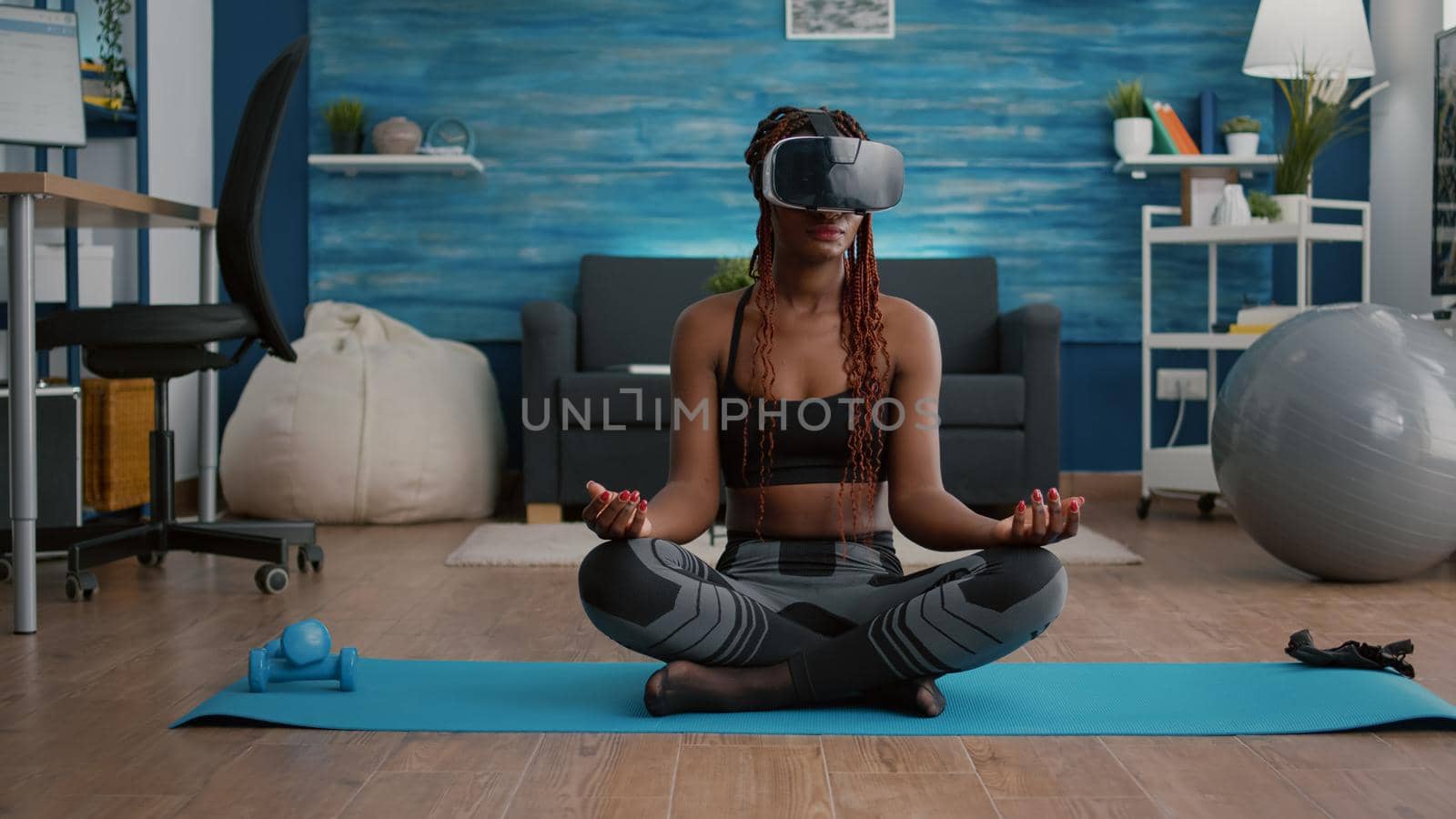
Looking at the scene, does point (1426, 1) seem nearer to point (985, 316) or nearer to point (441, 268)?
point (985, 316)

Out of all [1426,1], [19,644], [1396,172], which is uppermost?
[1426,1]

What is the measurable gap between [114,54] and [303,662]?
281 cm

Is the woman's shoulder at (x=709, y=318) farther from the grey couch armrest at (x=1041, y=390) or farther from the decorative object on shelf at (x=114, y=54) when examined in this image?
the decorative object on shelf at (x=114, y=54)

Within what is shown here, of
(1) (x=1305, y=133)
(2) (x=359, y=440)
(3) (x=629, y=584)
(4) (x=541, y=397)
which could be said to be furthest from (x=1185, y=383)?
(3) (x=629, y=584)

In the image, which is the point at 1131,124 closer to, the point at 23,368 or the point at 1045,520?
the point at 1045,520

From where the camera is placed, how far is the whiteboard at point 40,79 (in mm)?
3641

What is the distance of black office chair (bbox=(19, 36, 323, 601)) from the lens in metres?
2.96

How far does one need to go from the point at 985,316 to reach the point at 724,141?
1.12 m

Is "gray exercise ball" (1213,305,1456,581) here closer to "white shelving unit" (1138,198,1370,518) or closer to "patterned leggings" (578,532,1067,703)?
"white shelving unit" (1138,198,1370,518)

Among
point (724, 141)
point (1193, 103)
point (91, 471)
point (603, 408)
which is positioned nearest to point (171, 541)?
point (91, 471)

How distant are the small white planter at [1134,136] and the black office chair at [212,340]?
9.24ft

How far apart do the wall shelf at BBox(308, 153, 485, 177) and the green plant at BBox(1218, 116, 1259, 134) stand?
2.60m

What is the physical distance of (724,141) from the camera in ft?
16.7

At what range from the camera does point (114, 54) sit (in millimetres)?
4184
